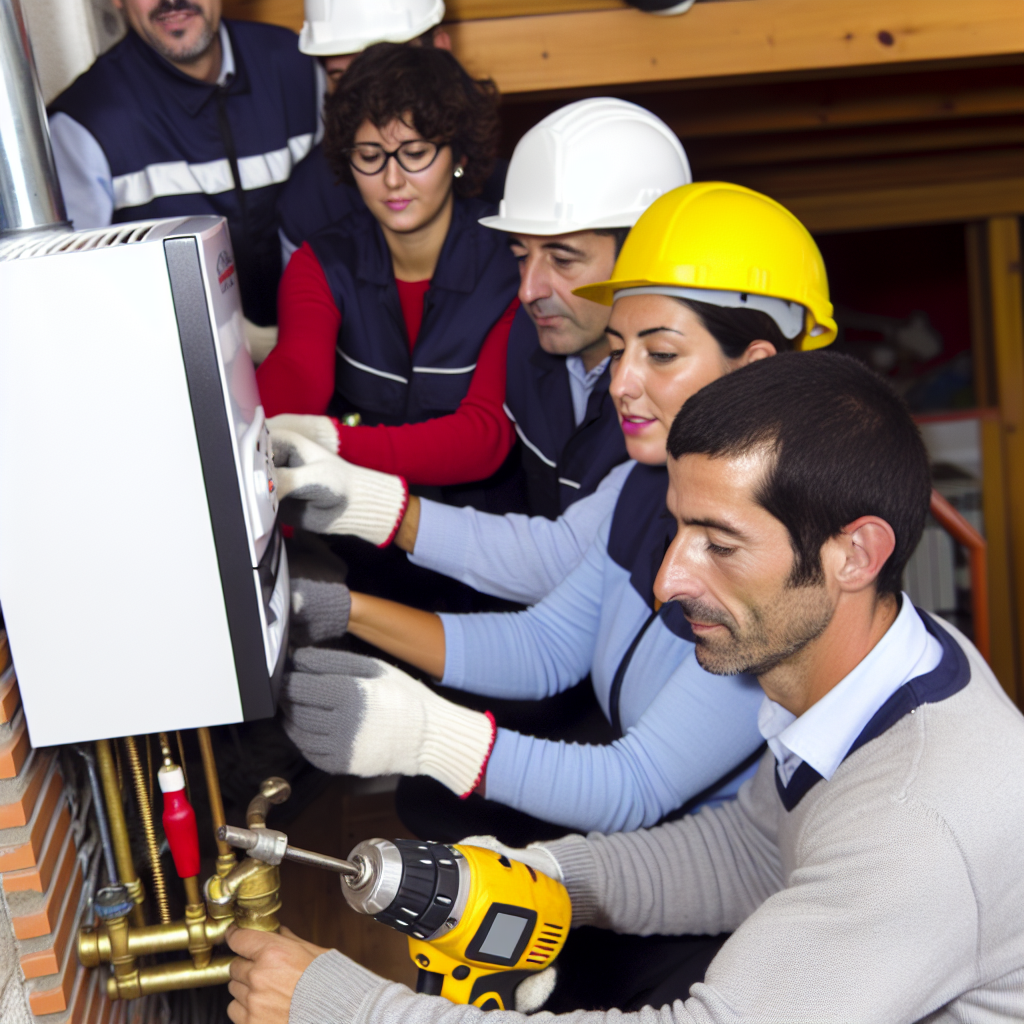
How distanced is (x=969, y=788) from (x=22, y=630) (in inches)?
35.6

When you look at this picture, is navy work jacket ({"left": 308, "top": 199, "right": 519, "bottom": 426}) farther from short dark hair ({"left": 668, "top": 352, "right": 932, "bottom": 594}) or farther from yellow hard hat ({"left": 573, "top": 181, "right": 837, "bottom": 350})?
short dark hair ({"left": 668, "top": 352, "right": 932, "bottom": 594})

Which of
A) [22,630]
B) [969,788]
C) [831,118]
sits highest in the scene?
[831,118]

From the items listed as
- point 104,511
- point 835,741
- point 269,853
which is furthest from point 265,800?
point 835,741

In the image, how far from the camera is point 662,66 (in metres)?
2.37

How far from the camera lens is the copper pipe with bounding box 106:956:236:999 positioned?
4.16 feet

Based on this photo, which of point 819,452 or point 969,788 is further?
point 819,452

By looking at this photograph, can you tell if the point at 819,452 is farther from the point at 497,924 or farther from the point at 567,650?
the point at 567,650

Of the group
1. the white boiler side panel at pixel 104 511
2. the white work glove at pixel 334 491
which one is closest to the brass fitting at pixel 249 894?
the white boiler side panel at pixel 104 511

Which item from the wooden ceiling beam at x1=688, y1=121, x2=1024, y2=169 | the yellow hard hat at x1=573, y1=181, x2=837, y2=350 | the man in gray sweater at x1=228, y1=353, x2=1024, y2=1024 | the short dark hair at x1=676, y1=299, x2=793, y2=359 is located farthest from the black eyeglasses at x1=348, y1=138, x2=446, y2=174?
the wooden ceiling beam at x1=688, y1=121, x2=1024, y2=169

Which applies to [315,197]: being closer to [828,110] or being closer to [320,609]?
[320,609]

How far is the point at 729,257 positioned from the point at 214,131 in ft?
4.02

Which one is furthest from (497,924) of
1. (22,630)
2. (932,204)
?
(932,204)

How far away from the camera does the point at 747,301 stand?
1464 mm

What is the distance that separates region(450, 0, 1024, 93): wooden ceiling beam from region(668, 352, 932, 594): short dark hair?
1510 millimetres
